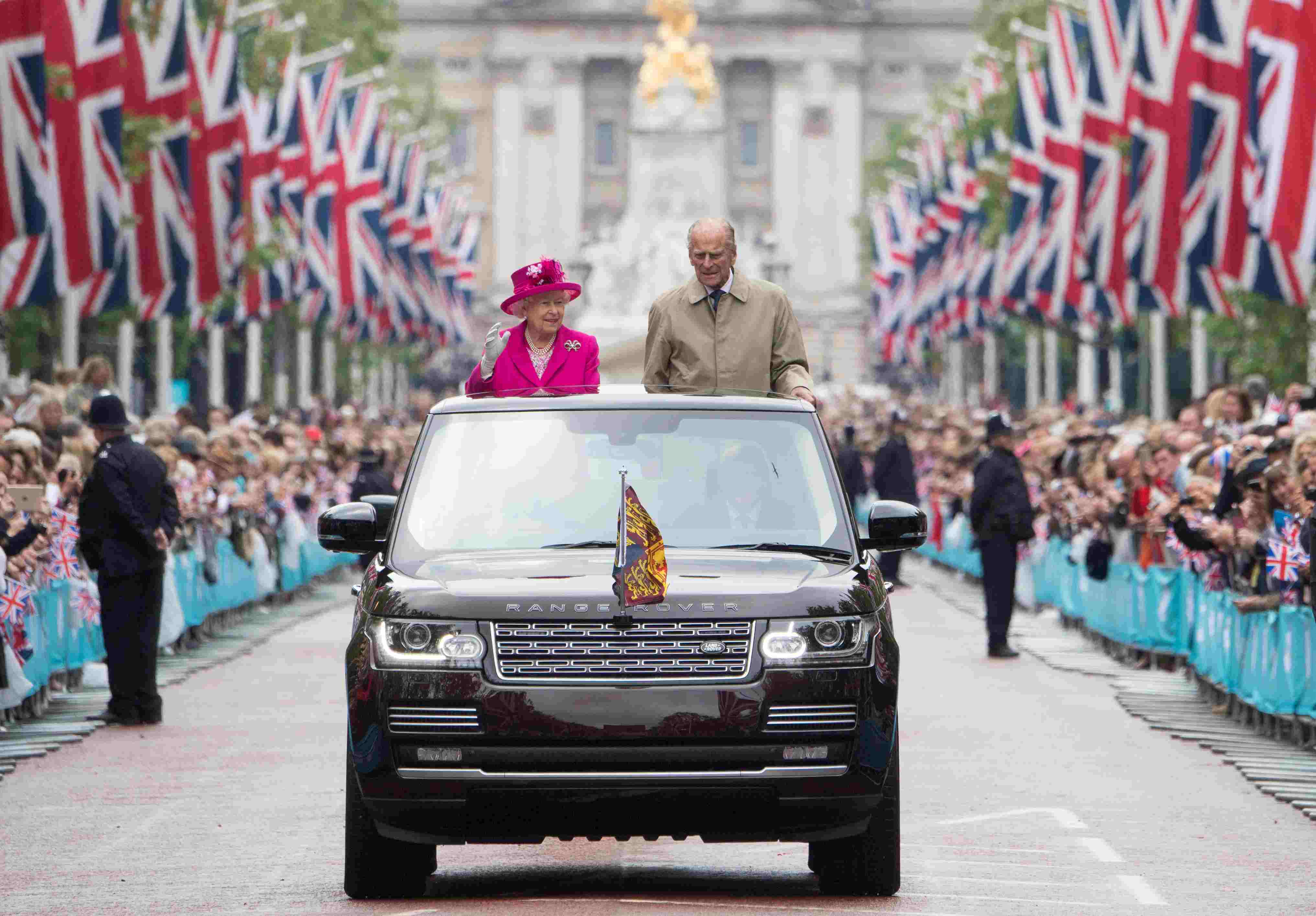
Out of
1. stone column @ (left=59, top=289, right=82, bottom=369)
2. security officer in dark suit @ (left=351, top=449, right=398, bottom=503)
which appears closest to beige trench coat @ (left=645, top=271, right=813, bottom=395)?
security officer in dark suit @ (left=351, top=449, right=398, bottom=503)

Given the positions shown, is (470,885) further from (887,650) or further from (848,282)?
(848,282)

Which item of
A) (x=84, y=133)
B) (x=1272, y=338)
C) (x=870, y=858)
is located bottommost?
(x=870, y=858)

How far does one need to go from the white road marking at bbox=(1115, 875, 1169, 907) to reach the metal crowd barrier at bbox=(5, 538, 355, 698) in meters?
8.43

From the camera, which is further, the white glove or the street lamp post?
the street lamp post

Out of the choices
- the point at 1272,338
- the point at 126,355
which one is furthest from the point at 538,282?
the point at 126,355

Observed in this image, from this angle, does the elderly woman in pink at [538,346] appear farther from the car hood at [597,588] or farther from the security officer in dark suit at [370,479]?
the security officer in dark suit at [370,479]

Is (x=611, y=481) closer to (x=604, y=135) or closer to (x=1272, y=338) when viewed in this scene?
(x=1272, y=338)

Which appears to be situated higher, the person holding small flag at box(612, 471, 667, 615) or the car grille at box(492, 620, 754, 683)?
the person holding small flag at box(612, 471, 667, 615)

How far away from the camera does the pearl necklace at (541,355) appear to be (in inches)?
446

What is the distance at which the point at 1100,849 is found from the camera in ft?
37.8

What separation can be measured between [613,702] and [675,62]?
113656 millimetres

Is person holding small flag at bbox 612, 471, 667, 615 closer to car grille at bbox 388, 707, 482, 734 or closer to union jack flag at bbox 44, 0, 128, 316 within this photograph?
car grille at bbox 388, 707, 482, 734

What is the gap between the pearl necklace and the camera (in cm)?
1132

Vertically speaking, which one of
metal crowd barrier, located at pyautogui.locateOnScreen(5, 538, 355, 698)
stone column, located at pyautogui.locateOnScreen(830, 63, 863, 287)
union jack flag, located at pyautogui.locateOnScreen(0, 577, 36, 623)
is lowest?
metal crowd barrier, located at pyautogui.locateOnScreen(5, 538, 355, 698)
